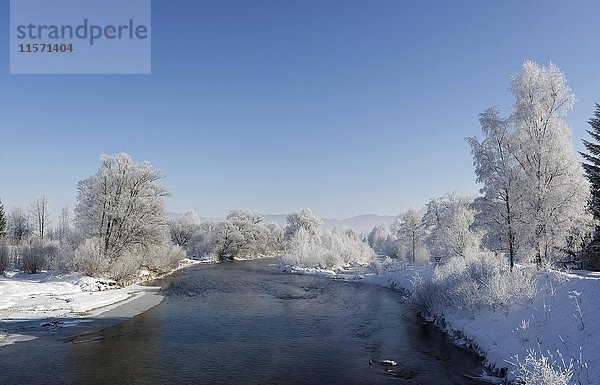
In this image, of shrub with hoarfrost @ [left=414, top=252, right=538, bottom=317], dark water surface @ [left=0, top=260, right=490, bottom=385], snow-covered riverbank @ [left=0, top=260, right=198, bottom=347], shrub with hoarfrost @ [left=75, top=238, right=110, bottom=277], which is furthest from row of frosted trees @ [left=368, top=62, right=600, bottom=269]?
shrub with hoarfrost @ [left=75, top=238, right=110, bottom=277]

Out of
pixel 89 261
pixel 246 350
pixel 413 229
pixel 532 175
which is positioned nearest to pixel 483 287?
pixel 532 175

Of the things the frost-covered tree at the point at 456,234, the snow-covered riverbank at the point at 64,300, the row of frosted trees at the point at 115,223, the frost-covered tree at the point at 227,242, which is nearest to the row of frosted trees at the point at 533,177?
the frost-covered tree at the point at 456,234

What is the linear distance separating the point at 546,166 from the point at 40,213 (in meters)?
105

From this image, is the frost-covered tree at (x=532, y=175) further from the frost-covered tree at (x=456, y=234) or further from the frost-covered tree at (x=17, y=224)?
the frost-covered tree at (x=17, y=224)

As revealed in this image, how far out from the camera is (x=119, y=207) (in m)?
46.7

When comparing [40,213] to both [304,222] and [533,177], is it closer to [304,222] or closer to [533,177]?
[304,222]

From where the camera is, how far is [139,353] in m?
19.1

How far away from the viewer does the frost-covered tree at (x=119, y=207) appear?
47.0m

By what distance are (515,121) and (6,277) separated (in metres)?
46.5

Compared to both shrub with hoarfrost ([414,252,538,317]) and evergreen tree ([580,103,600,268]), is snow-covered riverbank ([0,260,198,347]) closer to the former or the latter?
shrub with hoarfrost ([414,252,538,317])

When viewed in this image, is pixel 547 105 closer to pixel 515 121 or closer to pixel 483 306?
pixel 515 121

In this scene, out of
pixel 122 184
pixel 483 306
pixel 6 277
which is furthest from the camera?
pixel 122 184

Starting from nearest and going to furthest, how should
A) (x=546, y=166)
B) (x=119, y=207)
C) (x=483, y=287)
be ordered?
(x=483, y=287), (x=546, y=166), (x=119, y=207)

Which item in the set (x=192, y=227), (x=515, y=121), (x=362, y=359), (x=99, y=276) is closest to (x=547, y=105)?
(x=515, y=121)
